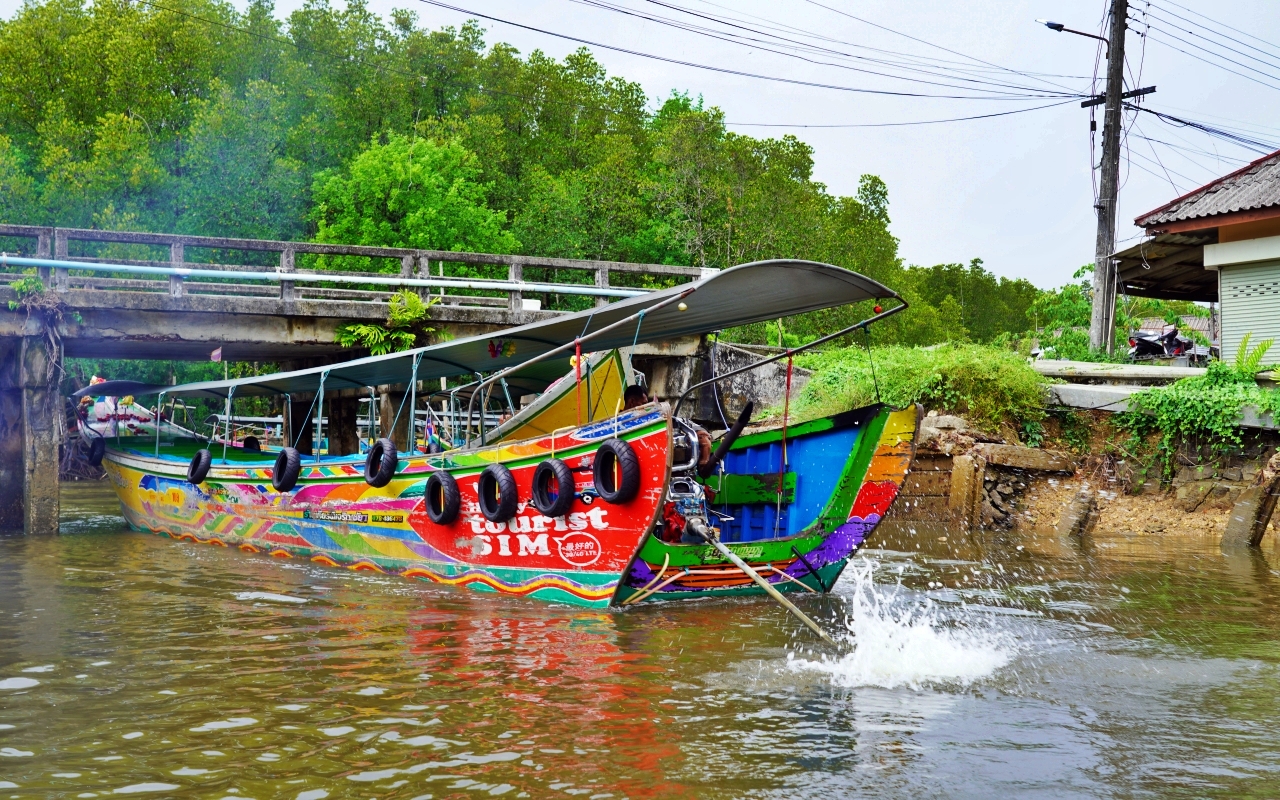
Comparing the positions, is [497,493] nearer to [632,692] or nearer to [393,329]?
[632,692]

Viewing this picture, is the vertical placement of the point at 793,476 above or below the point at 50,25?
below

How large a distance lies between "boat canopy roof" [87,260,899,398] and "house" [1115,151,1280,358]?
33.1ft

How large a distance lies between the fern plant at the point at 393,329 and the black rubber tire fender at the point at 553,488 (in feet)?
23.6

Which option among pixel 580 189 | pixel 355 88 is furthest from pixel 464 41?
pixel 580 189

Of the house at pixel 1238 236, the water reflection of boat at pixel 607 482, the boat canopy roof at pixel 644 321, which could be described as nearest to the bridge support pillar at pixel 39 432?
the boat canopy roof at pixel 644 321

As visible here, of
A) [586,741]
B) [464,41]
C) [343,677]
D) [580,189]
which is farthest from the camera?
[464,41]

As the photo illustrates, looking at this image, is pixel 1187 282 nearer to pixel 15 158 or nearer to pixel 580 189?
pixel 580 189

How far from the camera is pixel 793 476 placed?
34.9 feet

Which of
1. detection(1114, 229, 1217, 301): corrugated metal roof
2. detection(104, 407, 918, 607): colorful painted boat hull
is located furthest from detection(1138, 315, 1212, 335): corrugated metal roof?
detection(104, 407, 918, 607): colorful painted boat hull

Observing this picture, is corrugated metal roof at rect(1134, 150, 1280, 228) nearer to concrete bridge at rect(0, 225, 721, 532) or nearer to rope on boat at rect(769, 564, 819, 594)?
concrete bridge at rect(0, 225, 721, 532)

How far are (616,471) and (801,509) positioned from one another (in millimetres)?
2537

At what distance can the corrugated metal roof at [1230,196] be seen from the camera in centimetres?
1641

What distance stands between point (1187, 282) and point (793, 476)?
15500mm

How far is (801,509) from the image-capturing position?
10555mm
